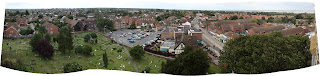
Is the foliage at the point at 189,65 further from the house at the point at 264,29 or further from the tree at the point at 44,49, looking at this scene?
the tree at the point at 44,49

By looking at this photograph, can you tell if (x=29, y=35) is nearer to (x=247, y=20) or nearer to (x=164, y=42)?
(x=164, y=42)

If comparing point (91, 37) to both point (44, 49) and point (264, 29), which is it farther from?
point (264, 29)

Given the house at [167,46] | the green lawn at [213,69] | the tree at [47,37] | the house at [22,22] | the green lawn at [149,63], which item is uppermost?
the house at [22,22]

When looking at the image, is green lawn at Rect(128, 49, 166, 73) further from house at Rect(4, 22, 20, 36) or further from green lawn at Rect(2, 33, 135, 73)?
house at Rect(4, 22, 20, 36)

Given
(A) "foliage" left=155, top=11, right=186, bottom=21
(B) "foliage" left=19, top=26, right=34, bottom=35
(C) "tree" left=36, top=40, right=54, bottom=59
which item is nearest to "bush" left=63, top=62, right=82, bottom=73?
(C) "tree" left=36, top=40, right=54, bottom=59

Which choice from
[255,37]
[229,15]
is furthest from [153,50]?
[229,15]

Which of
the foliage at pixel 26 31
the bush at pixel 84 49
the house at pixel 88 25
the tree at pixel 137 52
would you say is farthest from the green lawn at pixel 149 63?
the foliage at pixel 26 31

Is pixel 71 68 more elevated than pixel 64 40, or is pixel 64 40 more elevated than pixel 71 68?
pixel 64 40

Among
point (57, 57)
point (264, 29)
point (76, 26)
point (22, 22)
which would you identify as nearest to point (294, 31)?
point (264, 29)
